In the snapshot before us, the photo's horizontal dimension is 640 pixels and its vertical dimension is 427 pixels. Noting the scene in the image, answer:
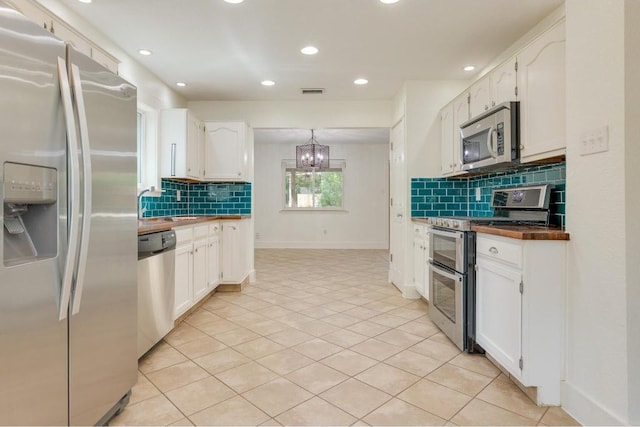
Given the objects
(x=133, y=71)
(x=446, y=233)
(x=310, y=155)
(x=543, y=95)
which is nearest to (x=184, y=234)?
(x=133, y=71)

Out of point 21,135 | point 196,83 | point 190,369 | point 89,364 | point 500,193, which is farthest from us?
point 196,83

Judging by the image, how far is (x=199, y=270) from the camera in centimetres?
346

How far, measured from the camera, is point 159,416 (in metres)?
1.71

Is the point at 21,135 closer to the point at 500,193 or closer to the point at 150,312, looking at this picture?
the point at 150,312

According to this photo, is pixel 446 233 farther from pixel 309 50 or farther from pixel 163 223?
pixel 163 223

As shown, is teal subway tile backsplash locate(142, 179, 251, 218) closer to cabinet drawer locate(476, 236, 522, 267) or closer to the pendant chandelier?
the pendant chandelier

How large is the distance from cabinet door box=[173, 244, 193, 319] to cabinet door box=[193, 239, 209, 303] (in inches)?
4.3

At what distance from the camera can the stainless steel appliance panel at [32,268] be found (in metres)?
1.06

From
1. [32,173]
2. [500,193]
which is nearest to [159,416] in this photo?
[32,173]

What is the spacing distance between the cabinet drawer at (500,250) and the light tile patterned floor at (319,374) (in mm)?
727

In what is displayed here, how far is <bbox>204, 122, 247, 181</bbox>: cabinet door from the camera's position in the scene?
14.5 feet

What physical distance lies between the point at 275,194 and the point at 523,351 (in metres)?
6.94

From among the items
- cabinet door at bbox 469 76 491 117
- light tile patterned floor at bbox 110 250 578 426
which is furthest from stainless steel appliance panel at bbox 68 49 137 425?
cabinet door at bbox 469 76 491 117

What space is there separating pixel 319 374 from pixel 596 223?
1697mm
